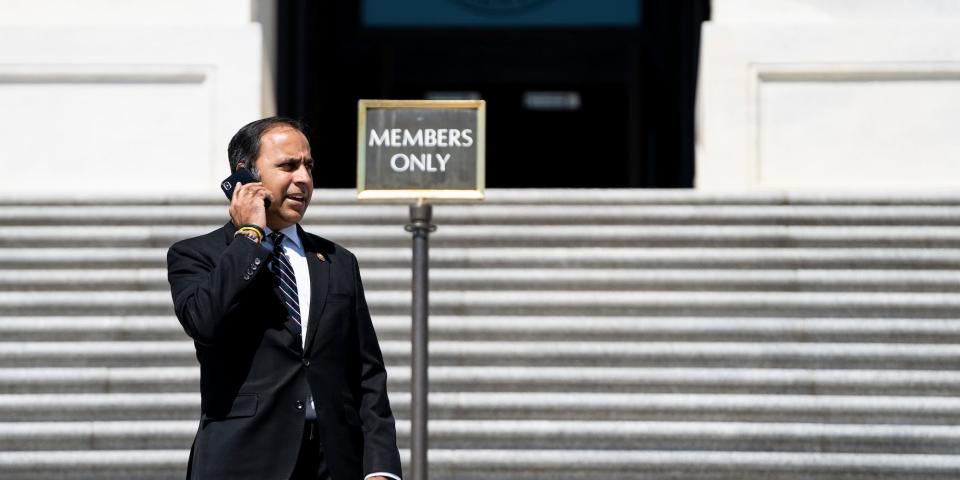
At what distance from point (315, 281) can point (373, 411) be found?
0.39 metres

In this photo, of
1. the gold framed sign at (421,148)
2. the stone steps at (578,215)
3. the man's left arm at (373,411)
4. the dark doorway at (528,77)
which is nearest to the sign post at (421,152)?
the gold framed sign at (421,148)

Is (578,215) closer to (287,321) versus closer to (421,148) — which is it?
(421,148)

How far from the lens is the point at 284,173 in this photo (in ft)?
13.0

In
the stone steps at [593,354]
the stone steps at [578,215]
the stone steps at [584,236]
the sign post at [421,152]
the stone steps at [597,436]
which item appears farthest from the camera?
the stone steps at [578,215]

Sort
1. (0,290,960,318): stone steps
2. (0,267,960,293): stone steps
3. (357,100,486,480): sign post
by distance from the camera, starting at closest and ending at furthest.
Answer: (357,100,486,480): sign post, (0,290,960,318): stone steps, (0,267,960,293): stone steps

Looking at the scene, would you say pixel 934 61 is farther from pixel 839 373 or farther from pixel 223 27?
pixel 223 27

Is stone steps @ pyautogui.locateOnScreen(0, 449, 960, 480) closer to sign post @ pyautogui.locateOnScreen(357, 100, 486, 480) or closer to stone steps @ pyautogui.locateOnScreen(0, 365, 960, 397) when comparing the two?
stone steps @ pyautogui.locateOnScreen(0, 365, 960, 397)

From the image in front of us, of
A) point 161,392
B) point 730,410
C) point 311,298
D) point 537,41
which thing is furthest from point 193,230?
point 537,41

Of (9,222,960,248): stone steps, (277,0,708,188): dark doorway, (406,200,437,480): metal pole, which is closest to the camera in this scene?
(406,200,437,480): metal pole

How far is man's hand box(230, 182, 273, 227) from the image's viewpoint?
3.86m

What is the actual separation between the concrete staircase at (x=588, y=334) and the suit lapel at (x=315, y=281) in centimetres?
322

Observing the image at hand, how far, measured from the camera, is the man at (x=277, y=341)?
12.3 feet

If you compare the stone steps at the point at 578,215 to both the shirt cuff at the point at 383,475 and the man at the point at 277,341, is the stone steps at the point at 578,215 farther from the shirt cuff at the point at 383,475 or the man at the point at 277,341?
the shirt cuff at the point at 383,475

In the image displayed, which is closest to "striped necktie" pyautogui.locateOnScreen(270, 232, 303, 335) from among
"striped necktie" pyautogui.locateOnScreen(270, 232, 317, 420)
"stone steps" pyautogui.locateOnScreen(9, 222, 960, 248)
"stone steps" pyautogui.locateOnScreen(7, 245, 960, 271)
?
"striped necktie" pyautogui.locateOnScreen(270, 232, 317, 420)
